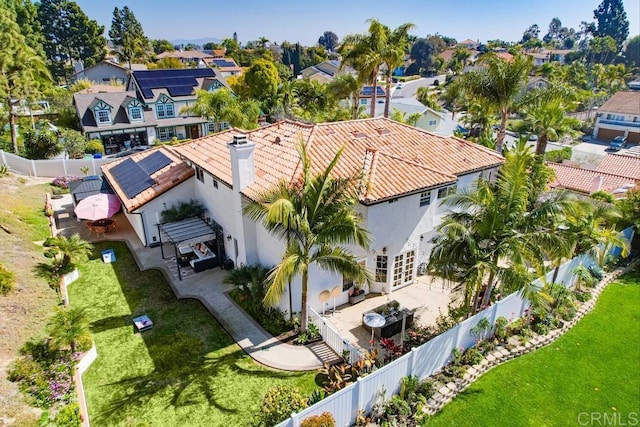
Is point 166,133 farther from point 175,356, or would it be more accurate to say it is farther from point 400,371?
point 400,371

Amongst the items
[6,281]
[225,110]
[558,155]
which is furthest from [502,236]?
[558,155]

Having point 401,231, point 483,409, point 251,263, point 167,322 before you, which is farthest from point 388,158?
point 167,322

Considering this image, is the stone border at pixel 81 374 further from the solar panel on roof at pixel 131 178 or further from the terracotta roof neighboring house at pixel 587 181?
the terracotta roof neighboring house at pixel 587 181

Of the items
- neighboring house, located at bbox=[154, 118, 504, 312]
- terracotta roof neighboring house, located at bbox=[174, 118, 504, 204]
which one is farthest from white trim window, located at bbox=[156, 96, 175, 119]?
neighboring house, located at bbox=[154, 118, 504, 312]

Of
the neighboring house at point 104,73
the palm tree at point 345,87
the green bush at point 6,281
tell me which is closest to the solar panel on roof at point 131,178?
the green bush at point 6,281

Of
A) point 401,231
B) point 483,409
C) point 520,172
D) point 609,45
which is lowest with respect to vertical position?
point 483,409

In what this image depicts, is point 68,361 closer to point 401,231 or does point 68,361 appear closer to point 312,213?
point 312,213

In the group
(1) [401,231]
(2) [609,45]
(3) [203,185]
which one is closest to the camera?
(1) [401,231]
